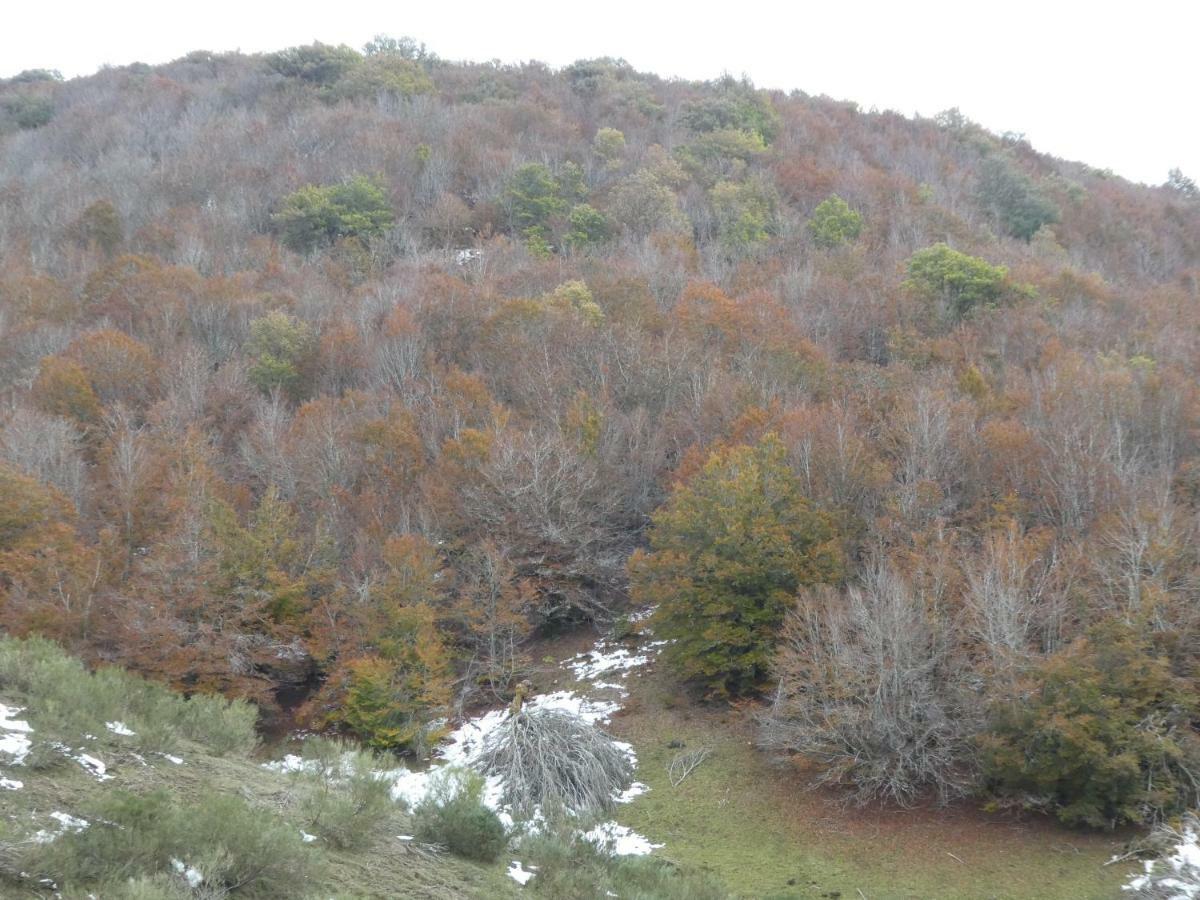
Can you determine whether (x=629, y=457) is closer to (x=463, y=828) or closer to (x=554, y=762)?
(x=554, y=762)

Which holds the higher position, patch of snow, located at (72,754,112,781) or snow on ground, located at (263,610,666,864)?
patch of snow, located at (72,754,112,781)

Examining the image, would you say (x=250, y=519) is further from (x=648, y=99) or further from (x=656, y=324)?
(x=648, y=99)

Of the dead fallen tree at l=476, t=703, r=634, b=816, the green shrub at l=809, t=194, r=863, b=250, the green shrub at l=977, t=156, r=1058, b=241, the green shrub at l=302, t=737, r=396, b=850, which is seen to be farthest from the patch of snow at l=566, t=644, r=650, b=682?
the green shrub at l=977, t=156, r=1058, b=241

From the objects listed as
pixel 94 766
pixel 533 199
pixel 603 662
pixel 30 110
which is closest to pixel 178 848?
pixel 94 766

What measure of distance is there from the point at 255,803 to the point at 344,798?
3.32 feet

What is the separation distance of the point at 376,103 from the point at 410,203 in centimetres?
2077

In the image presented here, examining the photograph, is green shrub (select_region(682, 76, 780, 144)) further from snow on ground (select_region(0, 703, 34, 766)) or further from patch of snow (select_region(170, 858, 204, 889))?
patch of snow (select_region(170, 858, 204, 889))

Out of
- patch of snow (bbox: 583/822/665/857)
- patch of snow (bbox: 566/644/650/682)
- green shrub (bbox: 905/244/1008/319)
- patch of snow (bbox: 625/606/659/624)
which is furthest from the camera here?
green shrub (bbox: 905/244/1008/319)

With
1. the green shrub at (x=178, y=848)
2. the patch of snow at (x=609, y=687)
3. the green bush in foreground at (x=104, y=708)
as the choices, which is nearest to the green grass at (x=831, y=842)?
the patch of snow at (x=609, y=687)

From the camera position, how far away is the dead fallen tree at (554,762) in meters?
18.4

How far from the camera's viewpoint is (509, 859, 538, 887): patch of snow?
11.4m

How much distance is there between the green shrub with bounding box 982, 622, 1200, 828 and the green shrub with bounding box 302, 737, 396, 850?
10.8m

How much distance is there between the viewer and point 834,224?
2007 inches

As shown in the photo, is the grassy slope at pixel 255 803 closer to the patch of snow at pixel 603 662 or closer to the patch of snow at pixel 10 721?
the patch of snow at pixel 10 721
